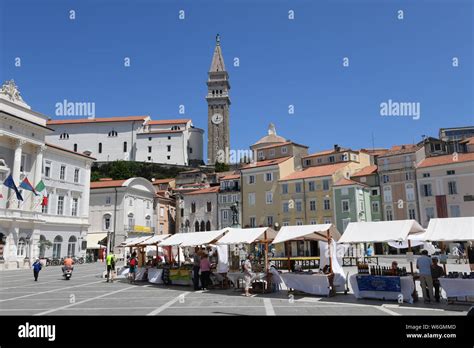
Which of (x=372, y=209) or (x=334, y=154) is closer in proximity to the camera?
(x=372, y=209)

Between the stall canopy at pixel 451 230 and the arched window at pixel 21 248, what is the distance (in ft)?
120

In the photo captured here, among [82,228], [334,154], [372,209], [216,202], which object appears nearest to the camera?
[82,228]

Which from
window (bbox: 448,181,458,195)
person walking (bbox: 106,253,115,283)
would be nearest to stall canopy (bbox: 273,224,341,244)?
person walking (bbox: 106,253,115,283)

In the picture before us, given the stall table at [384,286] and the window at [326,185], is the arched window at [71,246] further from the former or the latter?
the stall table at [384,286]

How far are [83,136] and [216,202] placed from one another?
64.1 m

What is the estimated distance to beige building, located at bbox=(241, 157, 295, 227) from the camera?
55750 millimetres

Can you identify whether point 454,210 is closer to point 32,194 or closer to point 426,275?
point 426,275

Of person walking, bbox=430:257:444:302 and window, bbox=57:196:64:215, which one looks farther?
window, bbox=57:196:64:215

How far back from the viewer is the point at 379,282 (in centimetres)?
1421

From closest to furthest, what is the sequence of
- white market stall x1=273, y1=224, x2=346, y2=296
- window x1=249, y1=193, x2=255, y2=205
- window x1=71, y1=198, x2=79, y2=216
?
1. white market stall x1=273, y1=224, x2=346, y2=296
2. window x1=71, y1=198, x2=79, y2=216
3. window x1=249, y1=193, x2=255, y2=205

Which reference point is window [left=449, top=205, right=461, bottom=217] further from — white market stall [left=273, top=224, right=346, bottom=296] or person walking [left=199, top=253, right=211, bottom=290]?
person walking [left=199, top=253, right=211, bottom=290]

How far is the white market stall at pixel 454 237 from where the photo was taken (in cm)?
1244
